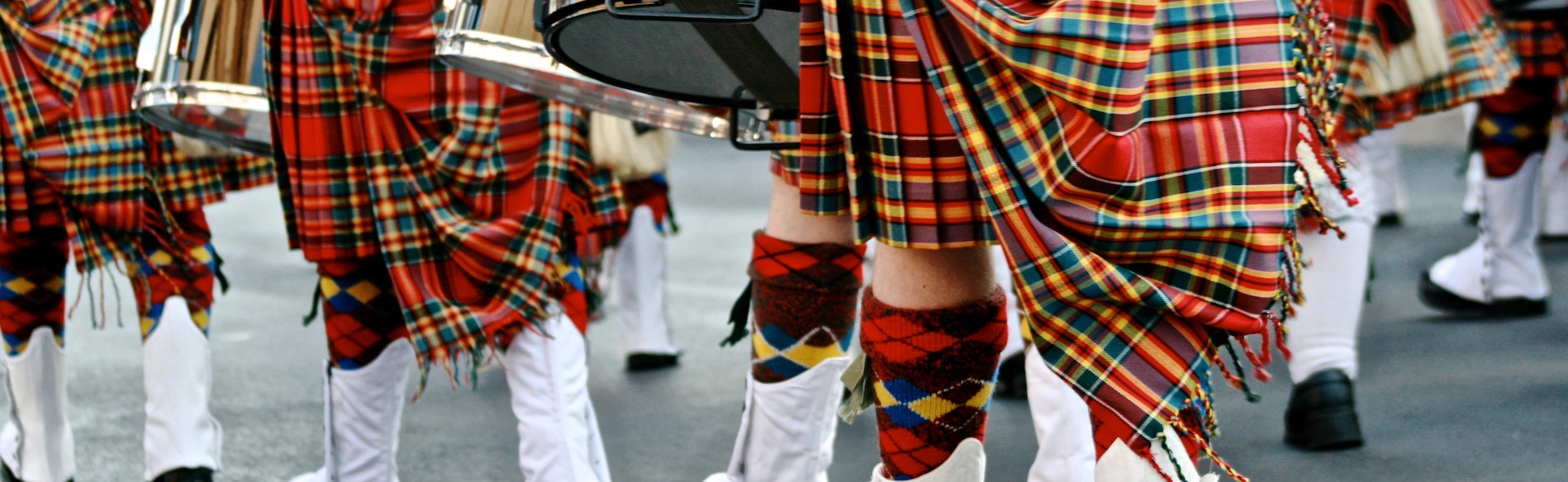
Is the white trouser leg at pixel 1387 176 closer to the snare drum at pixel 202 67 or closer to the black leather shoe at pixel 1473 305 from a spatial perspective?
the black leather shoe at pixel 1473 305

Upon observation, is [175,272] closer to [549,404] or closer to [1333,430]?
[549,404]

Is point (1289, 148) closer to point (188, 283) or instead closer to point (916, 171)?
point (916, 171)

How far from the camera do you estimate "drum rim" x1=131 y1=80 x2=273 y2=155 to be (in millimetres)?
2033

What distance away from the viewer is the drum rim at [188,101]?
2.03 metres

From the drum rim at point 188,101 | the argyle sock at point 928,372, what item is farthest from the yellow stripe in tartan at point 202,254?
the argyle sock at point 928,372

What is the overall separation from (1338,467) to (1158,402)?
125cm

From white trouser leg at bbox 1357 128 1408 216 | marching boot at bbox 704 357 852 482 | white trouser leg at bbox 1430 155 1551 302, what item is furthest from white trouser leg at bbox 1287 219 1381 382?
white trouser leg at bbox 1357 128 1408 216

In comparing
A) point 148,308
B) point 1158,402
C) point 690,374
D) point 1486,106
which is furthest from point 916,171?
point 1486,106

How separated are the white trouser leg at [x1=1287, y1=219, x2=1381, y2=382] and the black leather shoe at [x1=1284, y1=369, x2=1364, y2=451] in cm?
2

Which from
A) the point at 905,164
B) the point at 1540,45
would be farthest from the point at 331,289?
the point at 1540,45

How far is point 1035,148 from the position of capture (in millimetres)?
1203

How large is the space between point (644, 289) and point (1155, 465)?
A: 251cm

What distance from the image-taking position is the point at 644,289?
11.9ft

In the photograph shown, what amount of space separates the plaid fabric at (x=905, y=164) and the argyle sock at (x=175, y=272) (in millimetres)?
1596
